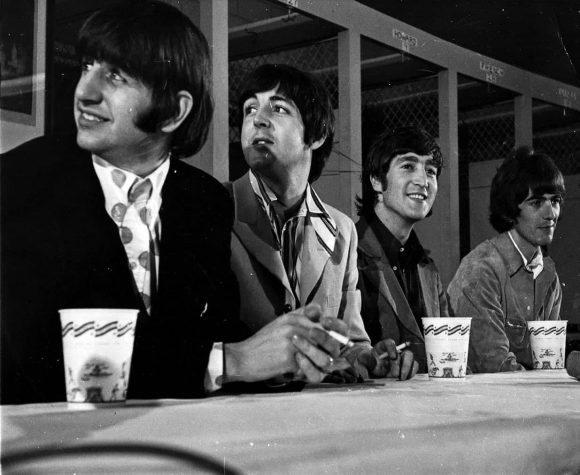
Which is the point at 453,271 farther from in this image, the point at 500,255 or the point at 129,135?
the point at 129,135

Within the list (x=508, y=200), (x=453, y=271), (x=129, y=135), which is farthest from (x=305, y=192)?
(x=508, y=200)

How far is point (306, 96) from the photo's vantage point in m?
1.38

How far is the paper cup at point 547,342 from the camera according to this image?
1.81 metres

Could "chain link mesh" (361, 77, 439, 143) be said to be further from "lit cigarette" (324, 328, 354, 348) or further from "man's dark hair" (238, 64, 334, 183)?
"lit cigarette" (324, 328, 354, 348)

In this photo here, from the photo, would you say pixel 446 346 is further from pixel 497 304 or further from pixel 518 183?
pixel 518 183

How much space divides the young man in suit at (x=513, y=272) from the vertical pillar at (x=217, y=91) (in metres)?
0.72

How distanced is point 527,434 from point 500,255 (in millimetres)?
711

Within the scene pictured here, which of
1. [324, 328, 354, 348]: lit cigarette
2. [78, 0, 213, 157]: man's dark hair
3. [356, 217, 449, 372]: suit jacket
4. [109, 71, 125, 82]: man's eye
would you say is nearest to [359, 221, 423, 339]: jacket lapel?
[356, 217, 449, 372]: suit jacket

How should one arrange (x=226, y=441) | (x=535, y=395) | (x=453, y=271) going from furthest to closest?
(x=453, y=271) → (x=535, y=395) → (x=226, y=441)

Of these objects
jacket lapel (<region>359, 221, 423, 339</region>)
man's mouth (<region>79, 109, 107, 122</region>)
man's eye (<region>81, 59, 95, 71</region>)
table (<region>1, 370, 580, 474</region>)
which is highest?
man's eye (<region>81, 59, 95, 71</region>)

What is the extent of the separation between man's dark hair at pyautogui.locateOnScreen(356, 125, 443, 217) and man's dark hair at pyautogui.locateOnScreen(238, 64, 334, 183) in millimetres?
123

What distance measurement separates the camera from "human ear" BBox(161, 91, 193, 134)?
1.15m

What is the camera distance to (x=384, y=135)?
157 cm

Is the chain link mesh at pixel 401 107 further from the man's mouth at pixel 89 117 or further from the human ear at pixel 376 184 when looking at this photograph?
the man's mouth at pixel 89 117
